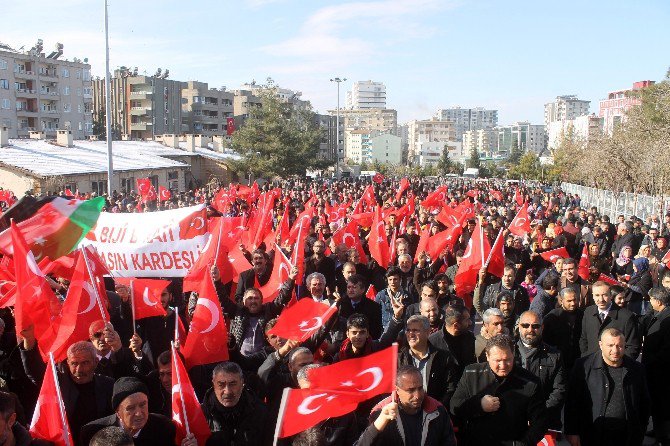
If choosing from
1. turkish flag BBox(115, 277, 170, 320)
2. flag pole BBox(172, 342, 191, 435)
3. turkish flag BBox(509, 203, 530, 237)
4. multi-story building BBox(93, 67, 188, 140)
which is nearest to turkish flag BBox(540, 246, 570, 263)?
turkish flag BBox(509, 203, 530, 237)

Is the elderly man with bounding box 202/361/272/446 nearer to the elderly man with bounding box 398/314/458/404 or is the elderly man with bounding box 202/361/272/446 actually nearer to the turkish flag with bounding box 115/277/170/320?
the elderly man with bounding box 398/314/458/404

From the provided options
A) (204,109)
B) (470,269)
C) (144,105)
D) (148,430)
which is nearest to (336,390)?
(148,430)

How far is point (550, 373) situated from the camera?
5258mm

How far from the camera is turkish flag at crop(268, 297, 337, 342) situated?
17.3ft

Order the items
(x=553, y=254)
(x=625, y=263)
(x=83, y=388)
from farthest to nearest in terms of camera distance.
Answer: (x=625, y=263) → (x=553, y=254) → (x=83, y=388)

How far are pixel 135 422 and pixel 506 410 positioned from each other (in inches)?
90.8

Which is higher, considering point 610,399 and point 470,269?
point 470,269

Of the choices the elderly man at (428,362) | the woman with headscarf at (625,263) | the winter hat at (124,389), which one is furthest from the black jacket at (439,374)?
the woman with headscarf at (625,263)

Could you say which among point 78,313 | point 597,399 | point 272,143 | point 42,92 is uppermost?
point 42,92

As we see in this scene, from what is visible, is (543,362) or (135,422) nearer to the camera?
(135,422)

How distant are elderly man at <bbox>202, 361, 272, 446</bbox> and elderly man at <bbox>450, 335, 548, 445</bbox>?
1.33 meters

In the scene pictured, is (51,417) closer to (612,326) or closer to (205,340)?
(205,340)

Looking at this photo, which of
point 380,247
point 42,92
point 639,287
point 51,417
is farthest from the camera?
point 42,92

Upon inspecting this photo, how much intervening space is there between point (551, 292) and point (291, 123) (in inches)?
1696
